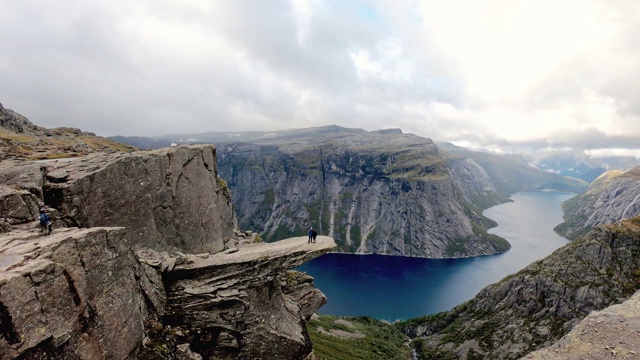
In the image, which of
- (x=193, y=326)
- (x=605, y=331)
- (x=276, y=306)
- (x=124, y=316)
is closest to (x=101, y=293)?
(x=124, y=316)

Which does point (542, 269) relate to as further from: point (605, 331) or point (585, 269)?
point (605, 331)

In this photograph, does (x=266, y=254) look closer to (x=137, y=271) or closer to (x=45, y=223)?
(x=137, y=271)

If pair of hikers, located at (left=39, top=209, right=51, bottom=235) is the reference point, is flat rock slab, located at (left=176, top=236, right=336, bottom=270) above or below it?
below

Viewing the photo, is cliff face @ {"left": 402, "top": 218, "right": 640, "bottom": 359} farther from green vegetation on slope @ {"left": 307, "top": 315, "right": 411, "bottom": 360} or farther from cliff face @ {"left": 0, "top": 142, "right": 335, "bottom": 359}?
cliff face @ {"left": 0, "top": 142, "right": 335, "bottom": 359}

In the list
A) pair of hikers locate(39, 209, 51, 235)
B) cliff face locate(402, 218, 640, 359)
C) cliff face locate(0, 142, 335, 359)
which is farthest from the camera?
cliff face locate(402, 218, 640, 359)

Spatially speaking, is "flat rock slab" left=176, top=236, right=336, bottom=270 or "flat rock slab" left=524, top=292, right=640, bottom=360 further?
"flat rock slab" left=524, top=292, right=640, bottom=360

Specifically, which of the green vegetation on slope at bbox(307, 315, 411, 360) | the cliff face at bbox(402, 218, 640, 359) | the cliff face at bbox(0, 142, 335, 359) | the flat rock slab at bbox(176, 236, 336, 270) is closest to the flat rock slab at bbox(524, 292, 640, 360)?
the flat rock slab at bbox(176, 236, 336, 270)

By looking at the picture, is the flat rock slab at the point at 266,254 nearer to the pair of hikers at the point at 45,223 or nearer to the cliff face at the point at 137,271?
the cliff face at the point at 137,271
